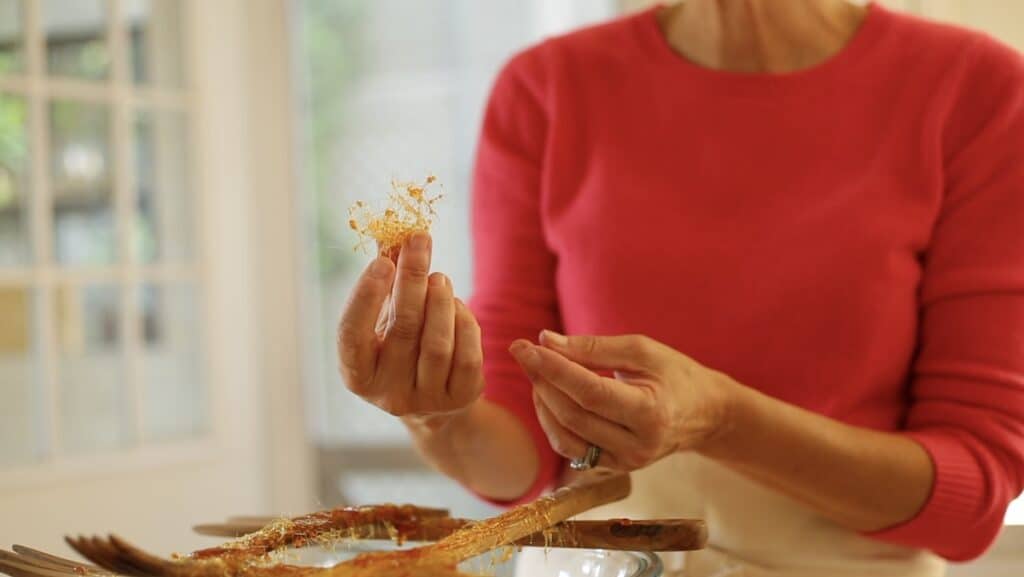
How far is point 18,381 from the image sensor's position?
202 cm

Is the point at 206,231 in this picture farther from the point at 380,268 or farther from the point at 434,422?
the point at 380,268

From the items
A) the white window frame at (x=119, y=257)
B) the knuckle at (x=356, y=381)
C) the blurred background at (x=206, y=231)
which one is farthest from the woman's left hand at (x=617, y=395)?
the white window frame at (x=119, y=257)

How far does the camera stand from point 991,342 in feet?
2.99

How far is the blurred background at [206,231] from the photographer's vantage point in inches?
79.7

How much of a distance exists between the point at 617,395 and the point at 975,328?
0.37m

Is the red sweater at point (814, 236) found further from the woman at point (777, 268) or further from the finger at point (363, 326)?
the finger at point (363, 326)

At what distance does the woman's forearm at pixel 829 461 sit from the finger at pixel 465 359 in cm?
22

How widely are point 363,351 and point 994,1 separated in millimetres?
802

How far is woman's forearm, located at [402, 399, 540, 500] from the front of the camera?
93 centimetres

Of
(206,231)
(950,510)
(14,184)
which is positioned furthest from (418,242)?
(206,231)

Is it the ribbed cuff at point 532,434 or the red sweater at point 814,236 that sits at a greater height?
the red sweater at point 814,236

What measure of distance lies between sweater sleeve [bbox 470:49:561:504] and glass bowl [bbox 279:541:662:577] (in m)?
0.34

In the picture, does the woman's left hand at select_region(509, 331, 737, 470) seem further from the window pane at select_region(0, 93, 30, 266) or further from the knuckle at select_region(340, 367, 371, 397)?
the window pane at select_region(0, 93, 30, 266)

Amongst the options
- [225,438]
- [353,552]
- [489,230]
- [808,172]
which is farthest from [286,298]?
[353,552]
